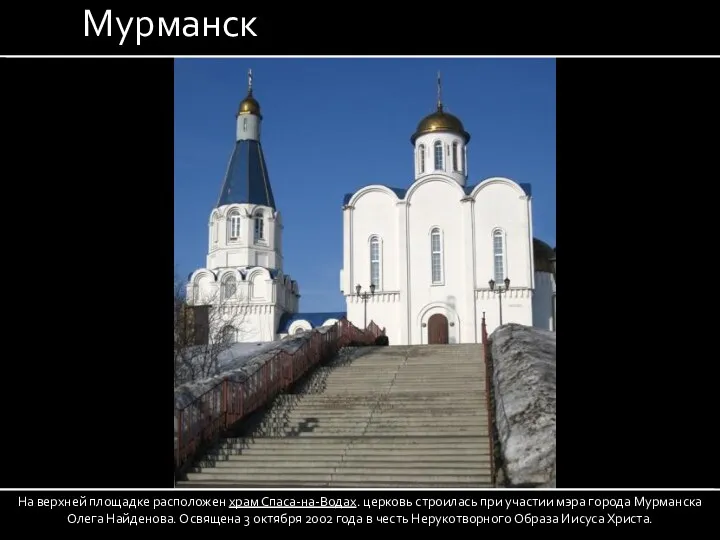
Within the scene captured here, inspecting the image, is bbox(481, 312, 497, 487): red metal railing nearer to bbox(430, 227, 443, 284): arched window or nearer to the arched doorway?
the arched doorway

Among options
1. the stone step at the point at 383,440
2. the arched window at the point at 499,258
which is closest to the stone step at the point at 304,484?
the stone step at the point at 383,440

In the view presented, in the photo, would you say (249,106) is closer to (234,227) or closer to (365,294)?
(234,227)

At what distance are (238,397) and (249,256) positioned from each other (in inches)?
1285

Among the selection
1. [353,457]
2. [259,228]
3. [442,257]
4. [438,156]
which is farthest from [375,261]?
[353,457]

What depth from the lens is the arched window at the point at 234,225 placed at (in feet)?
145

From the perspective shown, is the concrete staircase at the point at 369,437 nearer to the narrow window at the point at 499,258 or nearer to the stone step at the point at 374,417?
the stone step at the point at 374,417

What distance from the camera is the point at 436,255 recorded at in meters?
29.3

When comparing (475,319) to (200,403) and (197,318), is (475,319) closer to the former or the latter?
(197,318)

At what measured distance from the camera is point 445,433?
1079 cm

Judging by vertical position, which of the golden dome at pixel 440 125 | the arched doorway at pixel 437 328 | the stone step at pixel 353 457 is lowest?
the stone step at pixel 353 457

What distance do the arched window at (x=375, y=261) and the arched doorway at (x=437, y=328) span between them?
2.47 meters

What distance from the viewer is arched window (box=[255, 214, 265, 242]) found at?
44469 millimetres
